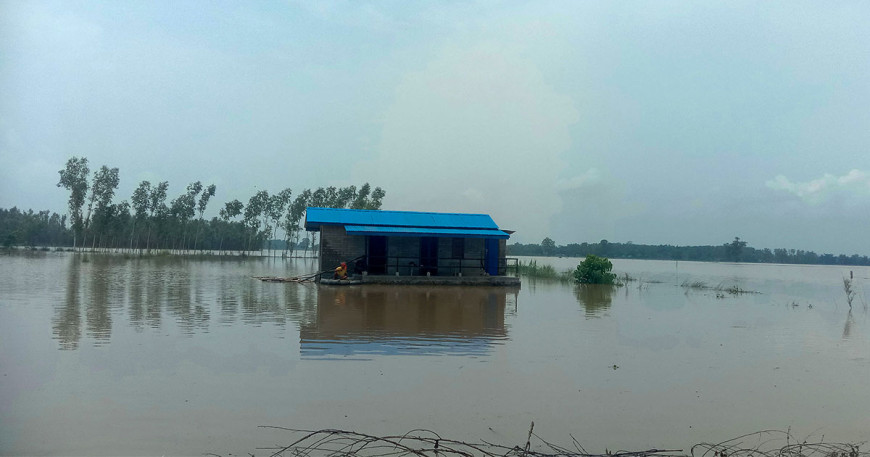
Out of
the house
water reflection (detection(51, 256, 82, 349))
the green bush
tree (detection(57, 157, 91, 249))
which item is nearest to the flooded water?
water reflection (detection(51, 256, 82, 349))

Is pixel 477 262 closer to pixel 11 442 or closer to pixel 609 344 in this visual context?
pixel 609 344

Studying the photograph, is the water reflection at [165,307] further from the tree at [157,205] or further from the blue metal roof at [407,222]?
the tree at [157,205]

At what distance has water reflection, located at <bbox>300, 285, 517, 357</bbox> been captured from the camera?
999 cm

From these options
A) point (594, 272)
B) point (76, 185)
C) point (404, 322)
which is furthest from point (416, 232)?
point (76, 185)

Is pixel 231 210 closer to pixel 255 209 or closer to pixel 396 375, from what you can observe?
pixel 255 209

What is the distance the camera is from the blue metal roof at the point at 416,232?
76.7 ft

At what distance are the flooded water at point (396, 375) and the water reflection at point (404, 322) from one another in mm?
87

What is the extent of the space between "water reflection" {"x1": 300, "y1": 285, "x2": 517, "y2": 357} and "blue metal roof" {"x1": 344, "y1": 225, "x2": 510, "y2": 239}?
9.07ft

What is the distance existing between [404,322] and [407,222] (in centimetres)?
1339

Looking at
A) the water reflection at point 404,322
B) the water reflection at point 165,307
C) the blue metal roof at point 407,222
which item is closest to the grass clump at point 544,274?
the blue metal roof at point 407,222

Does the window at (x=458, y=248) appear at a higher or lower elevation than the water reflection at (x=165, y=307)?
higher

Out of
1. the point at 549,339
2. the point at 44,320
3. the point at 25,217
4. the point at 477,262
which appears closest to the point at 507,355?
the point at 549,339

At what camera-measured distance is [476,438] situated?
568 centimetres

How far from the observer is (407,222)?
26328 mm
